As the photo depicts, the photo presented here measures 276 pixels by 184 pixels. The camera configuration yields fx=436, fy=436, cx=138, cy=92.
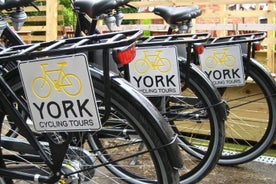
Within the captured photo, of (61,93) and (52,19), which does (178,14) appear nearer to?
(61,93)

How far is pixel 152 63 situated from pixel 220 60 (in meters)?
0.67

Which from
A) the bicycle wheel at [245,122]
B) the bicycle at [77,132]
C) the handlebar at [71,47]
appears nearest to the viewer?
the handlebar at [71,47]

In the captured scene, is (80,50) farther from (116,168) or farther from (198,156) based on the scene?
(198,156)

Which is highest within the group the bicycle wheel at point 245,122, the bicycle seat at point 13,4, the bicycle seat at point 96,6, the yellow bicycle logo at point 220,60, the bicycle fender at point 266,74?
the bicycle seat at point 13,4

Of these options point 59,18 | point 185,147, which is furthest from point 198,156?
point 59,18

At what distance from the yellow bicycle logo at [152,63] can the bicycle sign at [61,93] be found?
1.01 metres

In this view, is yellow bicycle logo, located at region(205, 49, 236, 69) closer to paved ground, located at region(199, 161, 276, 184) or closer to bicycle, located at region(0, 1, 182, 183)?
paved ground, located at region(199, 161, 276, 184)

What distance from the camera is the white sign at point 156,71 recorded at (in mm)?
2777

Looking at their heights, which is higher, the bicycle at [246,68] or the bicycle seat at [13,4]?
the bicycle seat at [13,4]

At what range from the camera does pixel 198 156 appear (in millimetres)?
3441

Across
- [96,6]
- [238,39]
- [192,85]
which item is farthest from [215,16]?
[96,6]

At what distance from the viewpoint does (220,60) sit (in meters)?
3.24

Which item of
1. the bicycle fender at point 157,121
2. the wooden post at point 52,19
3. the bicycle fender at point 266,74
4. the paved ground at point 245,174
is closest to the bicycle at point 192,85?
the paved ground at point 245,174

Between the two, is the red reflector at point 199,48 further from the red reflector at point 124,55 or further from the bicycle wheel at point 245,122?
the red reflector at point 124,55
